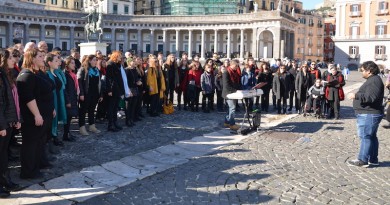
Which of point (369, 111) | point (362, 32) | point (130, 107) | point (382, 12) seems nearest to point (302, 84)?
point (130, 107)

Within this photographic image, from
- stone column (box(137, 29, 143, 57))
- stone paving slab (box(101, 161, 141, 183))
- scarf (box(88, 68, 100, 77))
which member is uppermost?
stone column (box(137, 29, 143, 57))

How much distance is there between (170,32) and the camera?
75.4 metres

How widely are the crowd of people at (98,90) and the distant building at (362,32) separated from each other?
5438cm

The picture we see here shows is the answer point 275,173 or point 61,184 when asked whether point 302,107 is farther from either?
point 61,184

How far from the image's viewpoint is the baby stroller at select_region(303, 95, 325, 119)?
14.0m

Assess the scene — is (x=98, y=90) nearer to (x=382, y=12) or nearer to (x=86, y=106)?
(x=86, y=106)

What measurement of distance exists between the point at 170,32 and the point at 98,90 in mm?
66568

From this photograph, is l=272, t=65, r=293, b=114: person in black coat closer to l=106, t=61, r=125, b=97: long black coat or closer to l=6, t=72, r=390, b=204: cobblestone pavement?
l=6, t=72, r=390, b=204: cobblestone pavement

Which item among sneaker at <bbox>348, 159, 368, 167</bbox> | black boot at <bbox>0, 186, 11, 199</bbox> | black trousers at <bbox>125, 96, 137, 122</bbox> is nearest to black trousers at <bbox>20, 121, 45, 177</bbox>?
black boot at <bbox>0, 186, 11, 199</bbox>

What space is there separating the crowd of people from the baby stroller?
3 cm

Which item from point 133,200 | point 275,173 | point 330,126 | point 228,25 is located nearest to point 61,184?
point 133,200

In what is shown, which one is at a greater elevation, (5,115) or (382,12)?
(382,12)

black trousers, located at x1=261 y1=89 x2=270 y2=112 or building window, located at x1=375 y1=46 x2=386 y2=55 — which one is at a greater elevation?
building window, located at x1=375 y1=46 x2=386 y2=55

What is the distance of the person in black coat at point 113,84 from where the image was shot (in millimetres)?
10367
